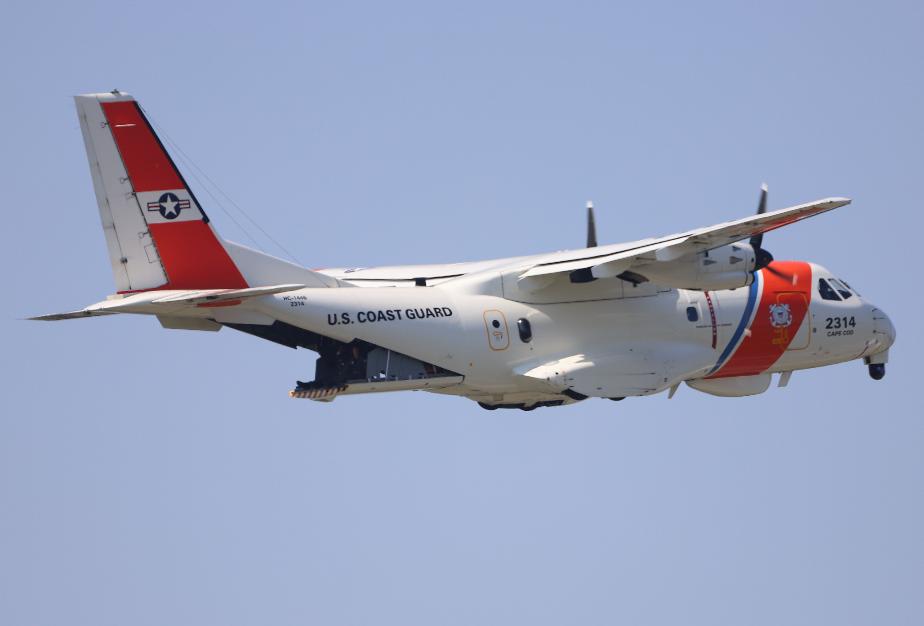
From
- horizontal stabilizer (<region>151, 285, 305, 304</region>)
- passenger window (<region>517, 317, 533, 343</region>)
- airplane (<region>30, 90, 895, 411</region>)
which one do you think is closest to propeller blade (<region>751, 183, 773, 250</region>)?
airplane (<region>30, 90, 895, 411</region>)

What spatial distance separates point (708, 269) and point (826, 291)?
503cm

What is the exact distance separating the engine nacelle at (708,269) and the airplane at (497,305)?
0.02m

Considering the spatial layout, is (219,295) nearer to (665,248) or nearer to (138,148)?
(138,148)

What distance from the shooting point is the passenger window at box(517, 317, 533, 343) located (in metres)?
28.4

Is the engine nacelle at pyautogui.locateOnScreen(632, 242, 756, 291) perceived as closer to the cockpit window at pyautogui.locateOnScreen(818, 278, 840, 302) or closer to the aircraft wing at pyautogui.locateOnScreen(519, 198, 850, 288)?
the aircraft wing at pyautogui.locateOnScreen(519, 198, 850, 288)

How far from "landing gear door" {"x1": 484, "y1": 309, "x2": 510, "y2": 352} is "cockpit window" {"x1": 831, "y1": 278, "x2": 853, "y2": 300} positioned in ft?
25.0

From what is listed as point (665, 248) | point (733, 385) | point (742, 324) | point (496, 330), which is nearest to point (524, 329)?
point (496, 330)

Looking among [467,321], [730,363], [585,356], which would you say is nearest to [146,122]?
[467,321]

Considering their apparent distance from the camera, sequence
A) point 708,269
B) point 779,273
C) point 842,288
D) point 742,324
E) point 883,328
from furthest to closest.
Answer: point 883,328 → point 842,288 → point 779,273 → point 742,324 → point 708,269

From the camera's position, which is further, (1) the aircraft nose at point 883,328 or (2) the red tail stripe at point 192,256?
(1) the aircraft nose at point 883,328

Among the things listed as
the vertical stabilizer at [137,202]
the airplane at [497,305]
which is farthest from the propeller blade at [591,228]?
the vertical stabilizer at [137,202]

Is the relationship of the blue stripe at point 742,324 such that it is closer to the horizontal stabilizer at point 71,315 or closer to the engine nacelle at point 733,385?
the engine nacelle at point 733,385

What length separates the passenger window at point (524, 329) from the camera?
93.1 feet

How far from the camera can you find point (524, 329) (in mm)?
28406
